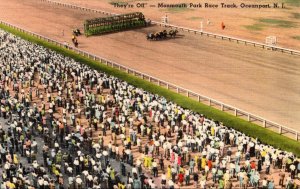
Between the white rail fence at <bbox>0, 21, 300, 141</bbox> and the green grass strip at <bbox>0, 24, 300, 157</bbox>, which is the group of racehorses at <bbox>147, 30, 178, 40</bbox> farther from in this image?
the green grass strip at <bbox>0, 24, 300, 157</bbox>

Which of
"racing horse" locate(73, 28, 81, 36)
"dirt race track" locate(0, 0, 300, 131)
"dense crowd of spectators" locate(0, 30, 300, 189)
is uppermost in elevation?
"racing horse" locate(73, 28, 81, 36)

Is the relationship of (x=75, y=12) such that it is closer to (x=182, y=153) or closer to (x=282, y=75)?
(x=282, y=75)

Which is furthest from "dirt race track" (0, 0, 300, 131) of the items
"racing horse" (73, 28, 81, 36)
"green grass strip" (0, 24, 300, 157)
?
"green grass strip" (0, 24, 300, 157)

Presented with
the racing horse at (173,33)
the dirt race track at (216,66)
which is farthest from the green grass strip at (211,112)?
the racing horse at (173,33)

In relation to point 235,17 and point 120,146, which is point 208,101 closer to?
point 120,146

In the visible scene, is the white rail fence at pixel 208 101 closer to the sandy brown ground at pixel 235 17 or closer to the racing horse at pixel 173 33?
the racing horse at pixel 173 33
